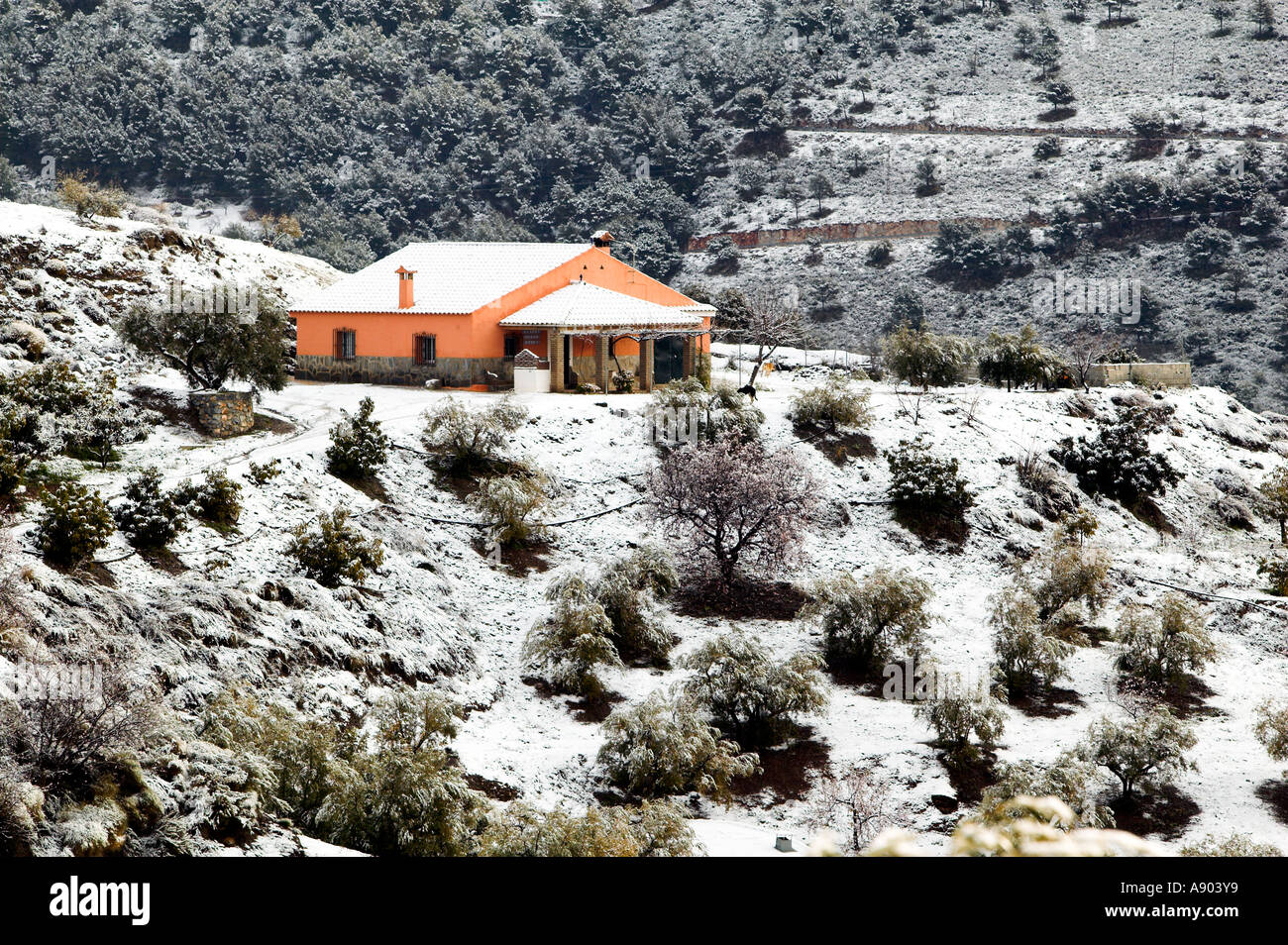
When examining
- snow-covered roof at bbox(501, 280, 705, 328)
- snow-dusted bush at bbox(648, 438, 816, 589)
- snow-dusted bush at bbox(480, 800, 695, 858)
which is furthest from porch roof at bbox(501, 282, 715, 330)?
snow-dusted bush at bbox(480, 800, 695, 858)

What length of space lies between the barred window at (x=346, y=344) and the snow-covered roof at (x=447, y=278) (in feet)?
3.00

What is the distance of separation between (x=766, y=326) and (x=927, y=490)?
46.3ft

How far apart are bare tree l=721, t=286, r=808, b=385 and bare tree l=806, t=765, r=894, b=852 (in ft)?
76.1

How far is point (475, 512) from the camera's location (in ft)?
113

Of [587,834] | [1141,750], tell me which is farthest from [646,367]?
[587,834]

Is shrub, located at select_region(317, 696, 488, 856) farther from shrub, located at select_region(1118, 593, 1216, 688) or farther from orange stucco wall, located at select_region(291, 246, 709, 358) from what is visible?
orange stucco wall, located at select_region(291, 246, 709, 358)

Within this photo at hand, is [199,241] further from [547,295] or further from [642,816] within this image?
[642,816]

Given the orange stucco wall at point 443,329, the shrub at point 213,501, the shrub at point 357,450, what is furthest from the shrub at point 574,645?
the orange stucco wall at point 443,329

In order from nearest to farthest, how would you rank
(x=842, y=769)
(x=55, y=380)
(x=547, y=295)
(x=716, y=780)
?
1. (x=716, y=780)
2. (x=842, y=769)
3. (x=55, y=380)
4. (x=547, y=295)

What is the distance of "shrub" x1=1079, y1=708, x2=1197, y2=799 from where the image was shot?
2345 centimetres

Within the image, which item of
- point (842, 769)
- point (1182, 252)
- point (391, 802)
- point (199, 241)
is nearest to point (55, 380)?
point (391, 802)

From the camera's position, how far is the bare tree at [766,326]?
50.2 meters

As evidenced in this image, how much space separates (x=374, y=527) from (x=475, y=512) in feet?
12.0
